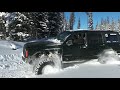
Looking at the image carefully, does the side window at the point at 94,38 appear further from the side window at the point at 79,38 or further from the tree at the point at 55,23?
the tree at the point at 55,23

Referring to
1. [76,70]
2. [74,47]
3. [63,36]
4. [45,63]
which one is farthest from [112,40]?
[45,63]

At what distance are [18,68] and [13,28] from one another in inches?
95.2

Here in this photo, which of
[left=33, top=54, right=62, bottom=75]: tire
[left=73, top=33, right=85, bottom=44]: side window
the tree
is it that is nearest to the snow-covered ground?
[left=33, top=54, right=62, bottom=75]: tire

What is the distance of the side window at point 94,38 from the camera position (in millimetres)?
11055

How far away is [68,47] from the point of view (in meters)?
10.6

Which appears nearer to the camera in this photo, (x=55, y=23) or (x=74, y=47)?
(x=74, y=47)

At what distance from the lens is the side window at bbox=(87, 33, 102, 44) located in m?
11.1

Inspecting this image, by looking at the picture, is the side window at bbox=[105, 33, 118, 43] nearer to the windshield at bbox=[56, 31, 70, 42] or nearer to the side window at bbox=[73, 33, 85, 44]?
the side window at bbox=[73, 33, 85, 44]

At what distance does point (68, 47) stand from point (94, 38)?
130cm

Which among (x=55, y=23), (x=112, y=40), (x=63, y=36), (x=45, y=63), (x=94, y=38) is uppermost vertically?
(x=55, y=23)

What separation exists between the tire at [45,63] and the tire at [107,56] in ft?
6.00

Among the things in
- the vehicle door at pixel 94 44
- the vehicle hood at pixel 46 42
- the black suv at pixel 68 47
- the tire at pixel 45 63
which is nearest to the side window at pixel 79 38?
the black suv at pixel 68 47

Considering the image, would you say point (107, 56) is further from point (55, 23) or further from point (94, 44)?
point (55, 23)
